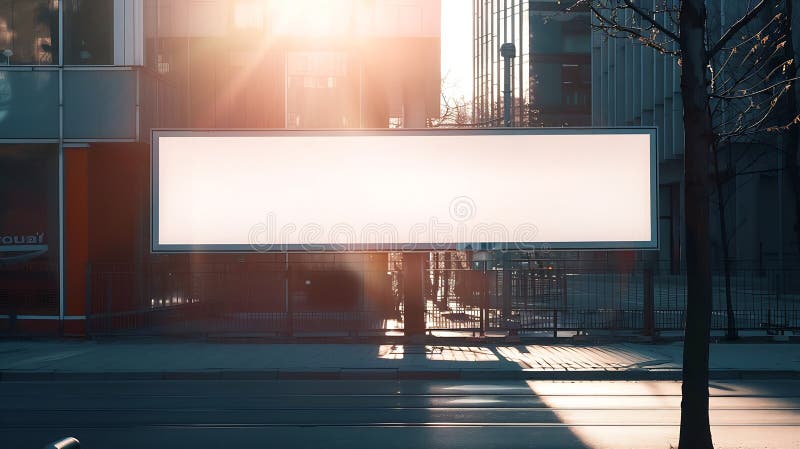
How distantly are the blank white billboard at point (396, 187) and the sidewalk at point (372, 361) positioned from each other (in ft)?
7.78

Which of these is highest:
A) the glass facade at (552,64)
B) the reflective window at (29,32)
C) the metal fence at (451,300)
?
the glass facade at (552,64)

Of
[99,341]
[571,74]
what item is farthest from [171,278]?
[571,74]

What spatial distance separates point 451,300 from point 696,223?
1143 centimetres

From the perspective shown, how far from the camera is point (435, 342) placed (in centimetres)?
1841

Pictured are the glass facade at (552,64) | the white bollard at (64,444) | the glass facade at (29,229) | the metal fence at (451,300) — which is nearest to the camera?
the white bollard at (64,444)

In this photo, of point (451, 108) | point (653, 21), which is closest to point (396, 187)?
point (653, 21)

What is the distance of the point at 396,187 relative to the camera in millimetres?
19312

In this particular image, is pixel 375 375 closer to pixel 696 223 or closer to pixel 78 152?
pixel 696 223

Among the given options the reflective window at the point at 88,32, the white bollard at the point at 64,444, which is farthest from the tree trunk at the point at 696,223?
the reflective window at the point at 88,32

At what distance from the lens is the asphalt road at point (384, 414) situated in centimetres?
913

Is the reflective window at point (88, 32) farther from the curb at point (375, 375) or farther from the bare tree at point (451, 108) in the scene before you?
the bare tree at point (451, 108)

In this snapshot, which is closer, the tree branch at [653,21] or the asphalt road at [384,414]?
the tree branch at [653,21]

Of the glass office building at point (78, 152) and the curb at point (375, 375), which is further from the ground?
the glass office building at point (78, 152)

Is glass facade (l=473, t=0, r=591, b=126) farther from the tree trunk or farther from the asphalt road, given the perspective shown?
the tree trunk
